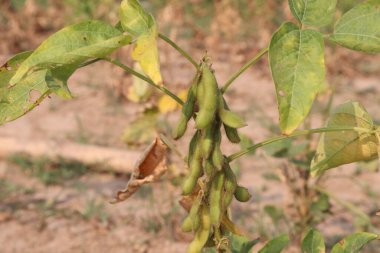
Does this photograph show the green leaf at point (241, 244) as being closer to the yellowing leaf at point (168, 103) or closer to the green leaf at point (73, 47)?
the green leaf at point (73, 47)

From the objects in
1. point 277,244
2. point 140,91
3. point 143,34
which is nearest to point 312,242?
point 277,244

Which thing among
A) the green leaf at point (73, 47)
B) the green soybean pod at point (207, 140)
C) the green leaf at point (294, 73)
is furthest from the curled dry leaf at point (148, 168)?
the green leaf at point (294, 73)

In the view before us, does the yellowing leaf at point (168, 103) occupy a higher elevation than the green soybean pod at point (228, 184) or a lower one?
higher

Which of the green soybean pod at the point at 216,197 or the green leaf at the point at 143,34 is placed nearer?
the green leaf at the point at 143,34

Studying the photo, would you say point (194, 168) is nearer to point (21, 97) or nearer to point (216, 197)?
point (216, 197)

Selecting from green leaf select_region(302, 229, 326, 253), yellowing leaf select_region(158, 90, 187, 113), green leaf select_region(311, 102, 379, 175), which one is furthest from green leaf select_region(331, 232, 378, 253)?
yellowing leaf select_region(158, 90, 187, 113)

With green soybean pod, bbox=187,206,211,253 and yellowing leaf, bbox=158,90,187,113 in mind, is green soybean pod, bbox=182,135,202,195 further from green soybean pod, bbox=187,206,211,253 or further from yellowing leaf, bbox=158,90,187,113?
yellowing leaf, bbox=158,90,187,113

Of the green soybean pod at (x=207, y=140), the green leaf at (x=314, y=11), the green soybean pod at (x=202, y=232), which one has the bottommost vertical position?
the green soybean pod at (x=202, y=232)
